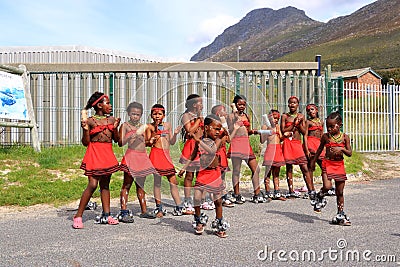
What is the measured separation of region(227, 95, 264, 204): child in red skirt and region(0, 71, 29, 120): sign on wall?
5632 mm

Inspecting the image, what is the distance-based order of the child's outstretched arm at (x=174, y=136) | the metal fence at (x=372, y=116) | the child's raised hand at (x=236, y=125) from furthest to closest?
the metal fence at (x=372, y=116) → the child's raised hand at (x=236, y=125) → the child's outstretched arm at (x=174, y=136)

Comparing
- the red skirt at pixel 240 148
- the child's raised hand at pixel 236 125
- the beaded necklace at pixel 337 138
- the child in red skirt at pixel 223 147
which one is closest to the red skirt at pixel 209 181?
the child in red skirt at pixel 223 147

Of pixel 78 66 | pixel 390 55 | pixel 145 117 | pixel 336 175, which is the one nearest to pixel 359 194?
pixel 336 175

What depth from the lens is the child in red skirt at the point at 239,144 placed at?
8102mm

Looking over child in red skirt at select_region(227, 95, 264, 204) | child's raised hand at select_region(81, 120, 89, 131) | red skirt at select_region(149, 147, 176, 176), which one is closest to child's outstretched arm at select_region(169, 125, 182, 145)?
red skirt at select_region(149, 147, 176, 176)

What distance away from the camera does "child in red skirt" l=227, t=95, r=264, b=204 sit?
8102 millimetres

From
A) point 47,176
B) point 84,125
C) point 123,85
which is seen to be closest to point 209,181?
point 84,125

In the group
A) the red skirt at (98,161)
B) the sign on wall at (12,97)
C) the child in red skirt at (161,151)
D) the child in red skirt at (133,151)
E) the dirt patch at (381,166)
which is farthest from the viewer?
the dirt patch at (381,166)

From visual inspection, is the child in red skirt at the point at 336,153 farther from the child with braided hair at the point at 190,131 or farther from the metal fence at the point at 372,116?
the metal fence at the point at 372,116

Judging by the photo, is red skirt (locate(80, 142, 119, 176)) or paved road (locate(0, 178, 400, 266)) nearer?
paved road (locate(0, 178, 400, 266))

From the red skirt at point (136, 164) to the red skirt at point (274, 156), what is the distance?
2.41 m

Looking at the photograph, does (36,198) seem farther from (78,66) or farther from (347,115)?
(347,115)

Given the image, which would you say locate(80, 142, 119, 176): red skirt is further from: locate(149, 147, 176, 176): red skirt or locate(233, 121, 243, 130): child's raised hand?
locate(233, 121, 243, 130): child's raised hand

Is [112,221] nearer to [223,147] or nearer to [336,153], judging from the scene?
[223,147]
